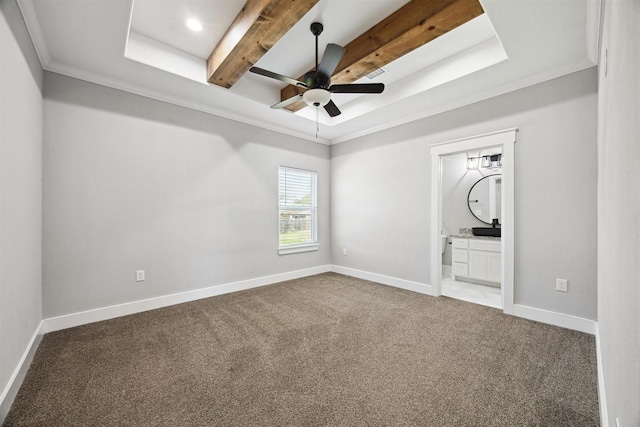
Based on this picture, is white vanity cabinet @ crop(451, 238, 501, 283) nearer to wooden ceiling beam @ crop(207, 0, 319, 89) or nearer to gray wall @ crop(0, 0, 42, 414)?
wooden ceiling beam @ crop(207, 0, 319, 89)

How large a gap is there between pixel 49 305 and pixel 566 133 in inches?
210

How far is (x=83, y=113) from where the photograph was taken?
2758 mm

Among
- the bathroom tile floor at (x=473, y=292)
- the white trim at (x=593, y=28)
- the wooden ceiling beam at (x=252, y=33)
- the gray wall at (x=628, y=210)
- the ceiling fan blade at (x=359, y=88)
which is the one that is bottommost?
the bathroom tile floor at (x=473, y=292)

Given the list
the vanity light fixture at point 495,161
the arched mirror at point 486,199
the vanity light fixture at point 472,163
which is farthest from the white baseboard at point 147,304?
the vanity light fixture at point 495,161

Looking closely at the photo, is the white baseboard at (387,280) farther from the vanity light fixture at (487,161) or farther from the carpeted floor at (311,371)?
the vanity light fixture at (487,161)

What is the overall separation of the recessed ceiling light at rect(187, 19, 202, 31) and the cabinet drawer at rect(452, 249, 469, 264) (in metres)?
4.80

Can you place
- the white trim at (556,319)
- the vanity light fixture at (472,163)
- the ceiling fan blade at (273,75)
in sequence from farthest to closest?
1. the vanity light fixture at (472,163)
2. the white trim at (556,319)
3. the ceiling fan blade at (273,75)

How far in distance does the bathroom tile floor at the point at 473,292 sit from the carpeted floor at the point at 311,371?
496 millimetres

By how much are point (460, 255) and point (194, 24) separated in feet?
16.0

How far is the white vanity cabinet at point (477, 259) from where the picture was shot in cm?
420

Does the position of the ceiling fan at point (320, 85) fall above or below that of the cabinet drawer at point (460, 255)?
above

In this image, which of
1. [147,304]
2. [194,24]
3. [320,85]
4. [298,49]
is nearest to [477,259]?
[320,85]

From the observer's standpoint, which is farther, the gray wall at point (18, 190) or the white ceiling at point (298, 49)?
the white ceiling at point (298, 49)

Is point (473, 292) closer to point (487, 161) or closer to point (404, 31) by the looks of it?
point (487, 161)
